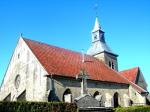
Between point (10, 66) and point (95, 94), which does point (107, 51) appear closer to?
point (95, 94)

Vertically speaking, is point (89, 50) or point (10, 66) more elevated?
point (89, 50)

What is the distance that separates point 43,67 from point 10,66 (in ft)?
23.1

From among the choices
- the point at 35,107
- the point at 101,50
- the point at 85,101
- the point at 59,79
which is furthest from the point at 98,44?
the point at 35,107

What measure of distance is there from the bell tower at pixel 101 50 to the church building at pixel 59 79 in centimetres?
438

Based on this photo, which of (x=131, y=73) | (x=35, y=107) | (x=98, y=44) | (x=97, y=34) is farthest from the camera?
(x=97, y=34)

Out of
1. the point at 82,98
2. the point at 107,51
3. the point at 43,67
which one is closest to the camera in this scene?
the point at 82,98

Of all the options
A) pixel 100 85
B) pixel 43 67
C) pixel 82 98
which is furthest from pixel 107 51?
pixel 82 98

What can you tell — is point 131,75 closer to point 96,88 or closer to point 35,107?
point 96,88

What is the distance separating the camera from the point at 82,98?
19.9 metres

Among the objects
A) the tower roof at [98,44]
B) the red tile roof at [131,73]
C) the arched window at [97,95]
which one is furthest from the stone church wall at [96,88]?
the tower roof at [98,44]

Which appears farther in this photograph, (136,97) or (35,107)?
(136,97)

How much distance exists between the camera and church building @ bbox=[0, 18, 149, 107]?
23.8m

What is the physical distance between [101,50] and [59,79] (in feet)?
51.2

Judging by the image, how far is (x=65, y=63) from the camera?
27.3 metres
